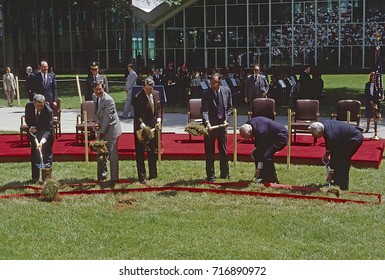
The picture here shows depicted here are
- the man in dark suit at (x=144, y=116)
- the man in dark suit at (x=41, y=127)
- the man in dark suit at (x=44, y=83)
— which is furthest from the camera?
the man in dark suit at (x=44, y=83)

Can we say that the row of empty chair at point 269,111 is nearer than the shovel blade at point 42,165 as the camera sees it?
No

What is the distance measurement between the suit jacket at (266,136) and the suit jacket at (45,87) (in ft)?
20.9

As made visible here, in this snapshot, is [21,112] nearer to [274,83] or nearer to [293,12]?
[274,83]

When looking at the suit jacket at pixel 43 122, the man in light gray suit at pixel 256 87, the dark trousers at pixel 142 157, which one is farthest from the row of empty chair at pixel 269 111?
the suit jacket at pixel 43 122

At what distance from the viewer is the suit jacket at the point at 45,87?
1505 centimetres

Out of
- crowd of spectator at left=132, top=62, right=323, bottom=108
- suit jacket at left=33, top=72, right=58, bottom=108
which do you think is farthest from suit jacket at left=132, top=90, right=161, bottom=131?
crowd of spectator at left=132, top=62, right=323, bottom=108

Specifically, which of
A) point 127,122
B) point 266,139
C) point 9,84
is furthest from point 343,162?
point 9,84

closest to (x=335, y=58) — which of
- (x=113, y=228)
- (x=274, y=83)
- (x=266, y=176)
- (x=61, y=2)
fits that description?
(x=274, y=83)

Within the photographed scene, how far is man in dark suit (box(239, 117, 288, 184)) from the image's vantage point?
34.9 feet

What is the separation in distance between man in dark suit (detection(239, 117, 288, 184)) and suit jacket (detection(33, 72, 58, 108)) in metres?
6.32

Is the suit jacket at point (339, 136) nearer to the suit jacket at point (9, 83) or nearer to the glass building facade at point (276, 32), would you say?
the suit jacket at point (9, 83)

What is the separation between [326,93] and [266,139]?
65.7 feet

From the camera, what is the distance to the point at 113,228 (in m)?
8.84

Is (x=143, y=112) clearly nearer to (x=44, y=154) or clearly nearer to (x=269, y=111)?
(x=44, y=154)
